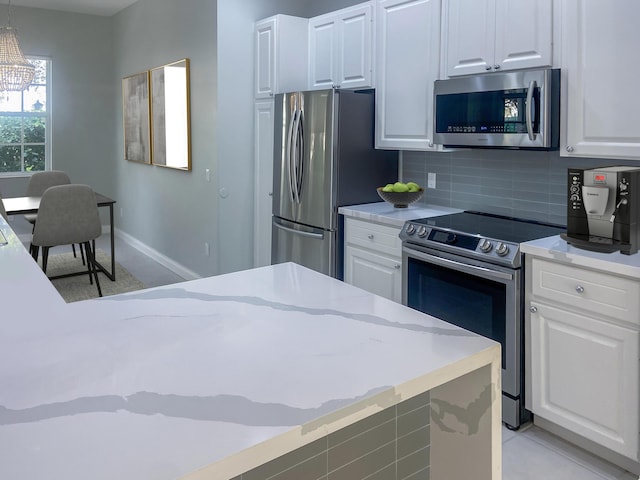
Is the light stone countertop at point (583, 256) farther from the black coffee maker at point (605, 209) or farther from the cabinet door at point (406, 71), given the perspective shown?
the cabinet door at point (406, 71)

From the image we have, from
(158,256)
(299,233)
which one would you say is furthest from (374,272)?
(158,256)

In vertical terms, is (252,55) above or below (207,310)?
above

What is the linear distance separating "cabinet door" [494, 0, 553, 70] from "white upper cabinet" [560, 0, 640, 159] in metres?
0.08

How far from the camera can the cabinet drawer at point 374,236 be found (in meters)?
3.17

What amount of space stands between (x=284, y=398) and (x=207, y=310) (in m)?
0.55

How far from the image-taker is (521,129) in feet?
8.59

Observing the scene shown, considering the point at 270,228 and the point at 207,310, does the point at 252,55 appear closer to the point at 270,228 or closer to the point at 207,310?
the point at 270,228

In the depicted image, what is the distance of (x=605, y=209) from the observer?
2.30 meters

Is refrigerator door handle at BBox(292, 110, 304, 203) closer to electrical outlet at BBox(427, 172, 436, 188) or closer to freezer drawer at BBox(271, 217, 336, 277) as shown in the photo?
freezer drawer at BBox(271, 217, 336, 277)

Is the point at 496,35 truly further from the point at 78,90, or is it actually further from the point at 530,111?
the point at 78,90

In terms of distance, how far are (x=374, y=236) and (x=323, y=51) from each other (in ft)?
5.03

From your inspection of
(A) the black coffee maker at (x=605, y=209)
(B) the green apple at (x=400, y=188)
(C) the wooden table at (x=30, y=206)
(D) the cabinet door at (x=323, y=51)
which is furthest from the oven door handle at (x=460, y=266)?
(C) the wooden table at (x=30, y=206)

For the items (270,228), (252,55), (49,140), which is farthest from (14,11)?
(270,228)

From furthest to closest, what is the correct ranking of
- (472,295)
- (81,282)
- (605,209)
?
(81,282) < (472,295) < (605,209)
